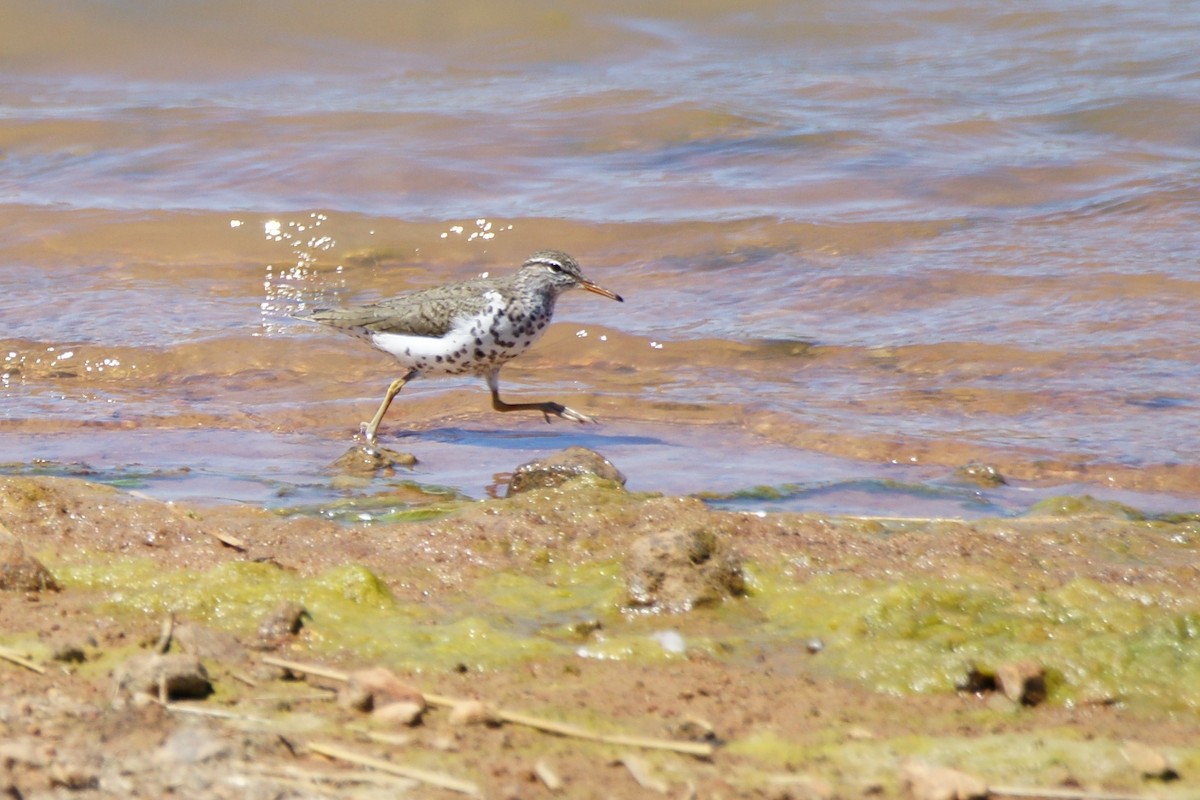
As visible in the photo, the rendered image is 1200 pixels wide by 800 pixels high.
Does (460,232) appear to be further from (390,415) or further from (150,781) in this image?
(150,781)

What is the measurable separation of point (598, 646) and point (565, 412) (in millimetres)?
3692

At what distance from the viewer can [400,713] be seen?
9.83 ft

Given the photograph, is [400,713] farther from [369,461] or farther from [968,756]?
[369,461]

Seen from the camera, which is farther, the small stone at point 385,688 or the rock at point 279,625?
the rock at point 279,625

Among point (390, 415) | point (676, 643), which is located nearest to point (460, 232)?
point (390, 415)

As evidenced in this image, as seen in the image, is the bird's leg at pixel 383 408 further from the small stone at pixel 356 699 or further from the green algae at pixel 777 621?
the small stone at pixel 356 699

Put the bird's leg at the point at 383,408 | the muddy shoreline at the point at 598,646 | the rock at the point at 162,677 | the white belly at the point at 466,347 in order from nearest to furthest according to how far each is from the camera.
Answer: the muddy shoreline at the point at 598,646 < the rock at the point at 162,677 < the bird's leg at the point at 383,408 < the white belly at the point at 466,347

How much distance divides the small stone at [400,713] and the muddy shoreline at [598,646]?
2 cm

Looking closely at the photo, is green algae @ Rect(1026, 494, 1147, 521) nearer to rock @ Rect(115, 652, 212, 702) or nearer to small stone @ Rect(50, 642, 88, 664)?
rock @ Rect(115, 652, 212, 702)

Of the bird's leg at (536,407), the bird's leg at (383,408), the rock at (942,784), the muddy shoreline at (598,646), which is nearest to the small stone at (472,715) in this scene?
the muddy shoreline at (598,646)

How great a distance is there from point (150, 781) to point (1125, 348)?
21.0 ft

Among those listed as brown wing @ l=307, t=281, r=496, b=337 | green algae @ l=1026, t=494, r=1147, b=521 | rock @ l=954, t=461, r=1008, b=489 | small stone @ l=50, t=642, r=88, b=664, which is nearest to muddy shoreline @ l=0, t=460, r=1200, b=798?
small stone @ l=50, t=642, r=88, b=664

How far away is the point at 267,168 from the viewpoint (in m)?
12.0

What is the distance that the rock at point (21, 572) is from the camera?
3.74 meters
